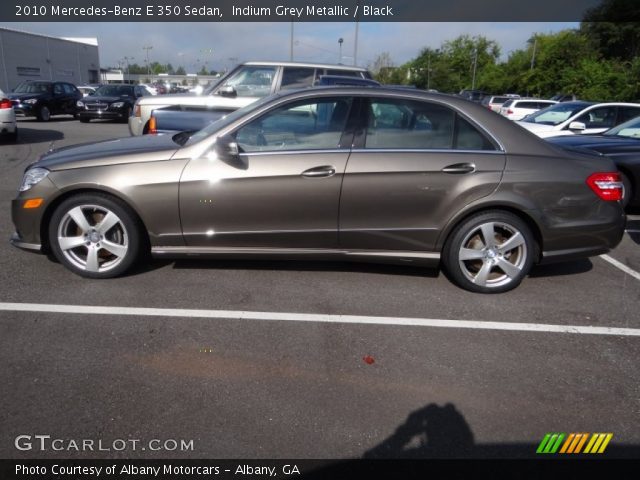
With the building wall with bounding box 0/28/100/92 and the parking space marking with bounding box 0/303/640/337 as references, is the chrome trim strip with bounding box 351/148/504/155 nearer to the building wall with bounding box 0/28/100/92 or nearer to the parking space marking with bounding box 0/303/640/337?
the parking space marking with bounding box 0/303/640/337

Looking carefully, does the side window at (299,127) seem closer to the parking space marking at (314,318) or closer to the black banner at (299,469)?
the parking space marking at (314,318)

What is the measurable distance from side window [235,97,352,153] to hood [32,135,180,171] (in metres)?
0.65

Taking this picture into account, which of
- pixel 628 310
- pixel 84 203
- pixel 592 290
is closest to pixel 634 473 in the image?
pixel 628 310

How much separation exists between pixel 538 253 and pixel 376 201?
1507mm

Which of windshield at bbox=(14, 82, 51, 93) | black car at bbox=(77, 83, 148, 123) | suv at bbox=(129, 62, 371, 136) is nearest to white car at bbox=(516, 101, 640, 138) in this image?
suv at bbox=(129, 62, 371, 136)

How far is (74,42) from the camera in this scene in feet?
176

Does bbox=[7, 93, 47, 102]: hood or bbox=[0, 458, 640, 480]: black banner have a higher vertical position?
bbox=[7, 93, 47, 102]: hood

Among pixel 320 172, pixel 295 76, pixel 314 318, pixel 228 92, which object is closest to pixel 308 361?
pixel 314 318

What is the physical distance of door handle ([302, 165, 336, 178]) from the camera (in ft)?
12.4

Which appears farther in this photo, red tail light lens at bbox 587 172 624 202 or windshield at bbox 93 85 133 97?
windshield at bbox 93 85 133 97

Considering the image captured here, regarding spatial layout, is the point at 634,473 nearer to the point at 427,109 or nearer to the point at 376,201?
the point at 376,201

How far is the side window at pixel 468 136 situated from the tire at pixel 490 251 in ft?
1.89

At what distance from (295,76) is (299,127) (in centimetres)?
472

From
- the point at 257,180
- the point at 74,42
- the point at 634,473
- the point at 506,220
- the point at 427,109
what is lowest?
the point at 634,473
